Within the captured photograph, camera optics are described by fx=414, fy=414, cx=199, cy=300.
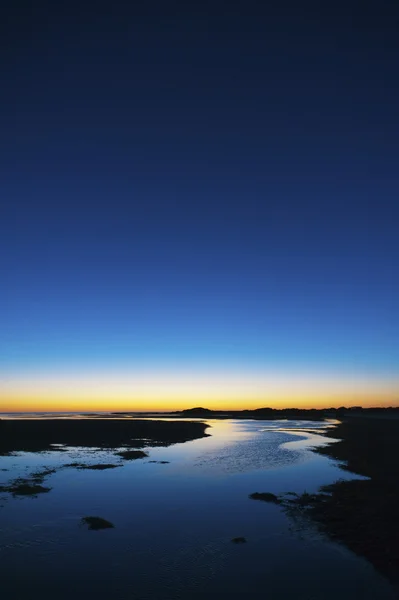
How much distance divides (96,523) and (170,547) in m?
4.36

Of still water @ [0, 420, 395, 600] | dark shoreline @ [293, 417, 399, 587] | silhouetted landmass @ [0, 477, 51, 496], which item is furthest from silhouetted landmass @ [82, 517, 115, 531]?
dark shoreline @ [293, 417, 399, 587]

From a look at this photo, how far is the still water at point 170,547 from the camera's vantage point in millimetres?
12508

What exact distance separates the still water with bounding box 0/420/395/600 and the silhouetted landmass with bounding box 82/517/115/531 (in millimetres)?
423

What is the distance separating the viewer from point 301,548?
616 inches

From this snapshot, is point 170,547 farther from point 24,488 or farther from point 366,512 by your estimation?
point 24,488

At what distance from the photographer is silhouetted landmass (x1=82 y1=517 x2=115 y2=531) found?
18031mm

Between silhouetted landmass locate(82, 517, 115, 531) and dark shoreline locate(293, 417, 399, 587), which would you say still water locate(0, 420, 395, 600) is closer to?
silhouetted landmass locate(82, 517, 115, 531)

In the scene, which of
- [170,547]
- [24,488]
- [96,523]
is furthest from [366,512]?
[24,488]

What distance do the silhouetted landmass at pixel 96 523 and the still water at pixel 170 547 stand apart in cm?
42

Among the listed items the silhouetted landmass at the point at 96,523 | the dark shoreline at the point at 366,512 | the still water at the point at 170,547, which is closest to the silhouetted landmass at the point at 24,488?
the still water at the point at 170,547

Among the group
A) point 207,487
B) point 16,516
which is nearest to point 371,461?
point 207,487

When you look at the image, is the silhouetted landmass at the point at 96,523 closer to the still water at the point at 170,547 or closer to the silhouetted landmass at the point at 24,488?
the still water at the point at 170,547

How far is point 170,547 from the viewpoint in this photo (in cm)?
1580

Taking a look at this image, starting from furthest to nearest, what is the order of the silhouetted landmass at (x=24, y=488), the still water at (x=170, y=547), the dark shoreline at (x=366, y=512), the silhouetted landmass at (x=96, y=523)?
1. the silhouetted landmass at (x=24, y=488)
2. the silhouetted landmass at (x=96, y=523)
3. the dark shoreline at (x=366, y=512)
4. the still water at (x=170, y=547)
